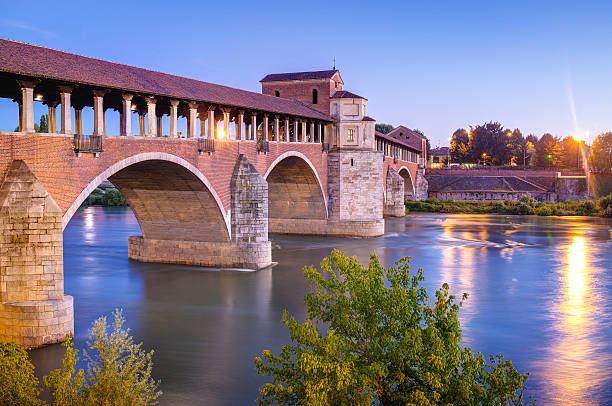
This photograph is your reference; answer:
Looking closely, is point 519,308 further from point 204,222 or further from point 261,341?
point 204,222

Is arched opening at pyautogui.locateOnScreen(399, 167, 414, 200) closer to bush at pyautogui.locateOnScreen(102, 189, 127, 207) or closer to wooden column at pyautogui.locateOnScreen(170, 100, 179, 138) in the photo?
bush at pyautogui.locateOnScreen(102, 189, 127, 207)

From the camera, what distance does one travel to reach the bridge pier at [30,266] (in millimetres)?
15680

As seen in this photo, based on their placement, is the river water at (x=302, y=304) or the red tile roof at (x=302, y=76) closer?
the river water at (x=302, y=304)

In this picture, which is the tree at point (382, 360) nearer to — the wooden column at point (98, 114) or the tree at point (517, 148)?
the wooden column at point (98, 114)

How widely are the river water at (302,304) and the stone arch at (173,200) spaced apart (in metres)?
1.92

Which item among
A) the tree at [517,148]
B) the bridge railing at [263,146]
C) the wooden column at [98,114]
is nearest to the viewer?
the wooden column at [98,114]

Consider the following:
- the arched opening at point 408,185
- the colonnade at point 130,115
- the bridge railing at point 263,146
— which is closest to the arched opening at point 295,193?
the colonnade at point 130,115

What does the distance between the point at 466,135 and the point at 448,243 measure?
96537 millimetres

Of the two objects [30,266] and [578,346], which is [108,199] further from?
[578,346]

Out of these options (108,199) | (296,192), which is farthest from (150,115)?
(108,199)

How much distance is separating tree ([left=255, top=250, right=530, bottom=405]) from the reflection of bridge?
9.57m

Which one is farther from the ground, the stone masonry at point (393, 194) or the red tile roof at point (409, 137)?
the red tile roof at point (409, 137)

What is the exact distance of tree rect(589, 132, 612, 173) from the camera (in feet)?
313

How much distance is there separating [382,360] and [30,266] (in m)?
11.1
